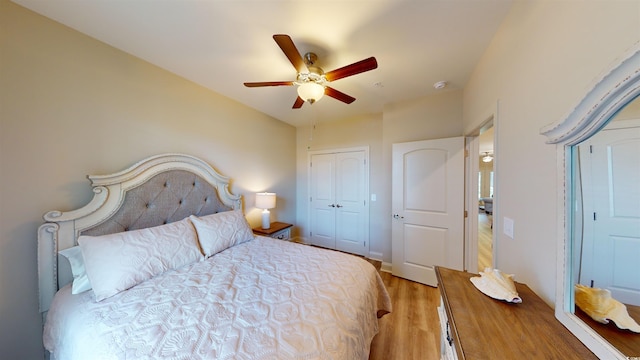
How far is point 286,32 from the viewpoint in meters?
1.43

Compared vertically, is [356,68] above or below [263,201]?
above

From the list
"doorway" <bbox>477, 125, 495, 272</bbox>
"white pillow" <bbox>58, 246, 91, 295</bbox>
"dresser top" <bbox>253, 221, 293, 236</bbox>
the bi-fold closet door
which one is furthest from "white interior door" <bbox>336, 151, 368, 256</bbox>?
"white pillow" <bbox>58, 246, 91, 295</bbox>

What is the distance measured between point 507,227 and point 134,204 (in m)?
2.81

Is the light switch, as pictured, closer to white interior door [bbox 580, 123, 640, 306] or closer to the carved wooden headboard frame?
white interior door [bbox 580, 123, 640, 306]

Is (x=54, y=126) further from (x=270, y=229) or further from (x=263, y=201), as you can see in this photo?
(x=270, y=229)

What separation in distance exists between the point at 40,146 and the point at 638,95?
9.26 feet

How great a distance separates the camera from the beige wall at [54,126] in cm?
121

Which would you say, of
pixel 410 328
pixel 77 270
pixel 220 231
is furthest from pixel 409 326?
pixel 77 270

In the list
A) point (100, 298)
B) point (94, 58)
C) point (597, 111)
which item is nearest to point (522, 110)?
point (597, 111)

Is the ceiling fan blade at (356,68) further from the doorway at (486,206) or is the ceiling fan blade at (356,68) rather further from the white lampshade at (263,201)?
the doorway at (486,206)

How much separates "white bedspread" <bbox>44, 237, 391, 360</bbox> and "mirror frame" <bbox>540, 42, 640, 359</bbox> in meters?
0.81

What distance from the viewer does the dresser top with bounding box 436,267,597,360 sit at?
24.4 inches

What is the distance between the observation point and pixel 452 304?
88cm

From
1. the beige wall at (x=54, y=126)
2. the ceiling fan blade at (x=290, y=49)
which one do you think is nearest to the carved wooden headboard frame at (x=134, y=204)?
the beige wall at (x=54, y=126)
